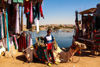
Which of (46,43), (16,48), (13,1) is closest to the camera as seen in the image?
(46,43)

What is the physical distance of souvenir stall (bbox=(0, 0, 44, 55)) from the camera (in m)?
6.36

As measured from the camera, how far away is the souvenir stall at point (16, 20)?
250 inches

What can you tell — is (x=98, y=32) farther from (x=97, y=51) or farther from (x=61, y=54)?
(x=61, y=54)

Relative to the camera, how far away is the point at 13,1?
6312 mm

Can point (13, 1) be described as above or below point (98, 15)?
above

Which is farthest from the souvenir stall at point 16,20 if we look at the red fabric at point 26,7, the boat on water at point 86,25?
the boat on water at point 86,25

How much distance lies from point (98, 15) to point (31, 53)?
537 centimetres

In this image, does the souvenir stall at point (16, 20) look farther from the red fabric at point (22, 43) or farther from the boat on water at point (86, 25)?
the boat on water at point (86, 25)

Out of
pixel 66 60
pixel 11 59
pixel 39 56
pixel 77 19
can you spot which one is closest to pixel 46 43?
pixel 39 56

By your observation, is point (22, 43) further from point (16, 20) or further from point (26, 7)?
point (26, 7)

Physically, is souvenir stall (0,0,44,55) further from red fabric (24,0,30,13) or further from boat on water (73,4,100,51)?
boat on water (73,4,100,51)

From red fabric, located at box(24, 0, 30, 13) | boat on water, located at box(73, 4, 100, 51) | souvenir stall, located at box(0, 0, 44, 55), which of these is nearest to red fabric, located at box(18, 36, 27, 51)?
souvenir stall, located at box(0, 0, 44, 55)

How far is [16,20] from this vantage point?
21.7 ft

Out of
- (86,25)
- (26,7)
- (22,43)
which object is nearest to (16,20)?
(26,7)
